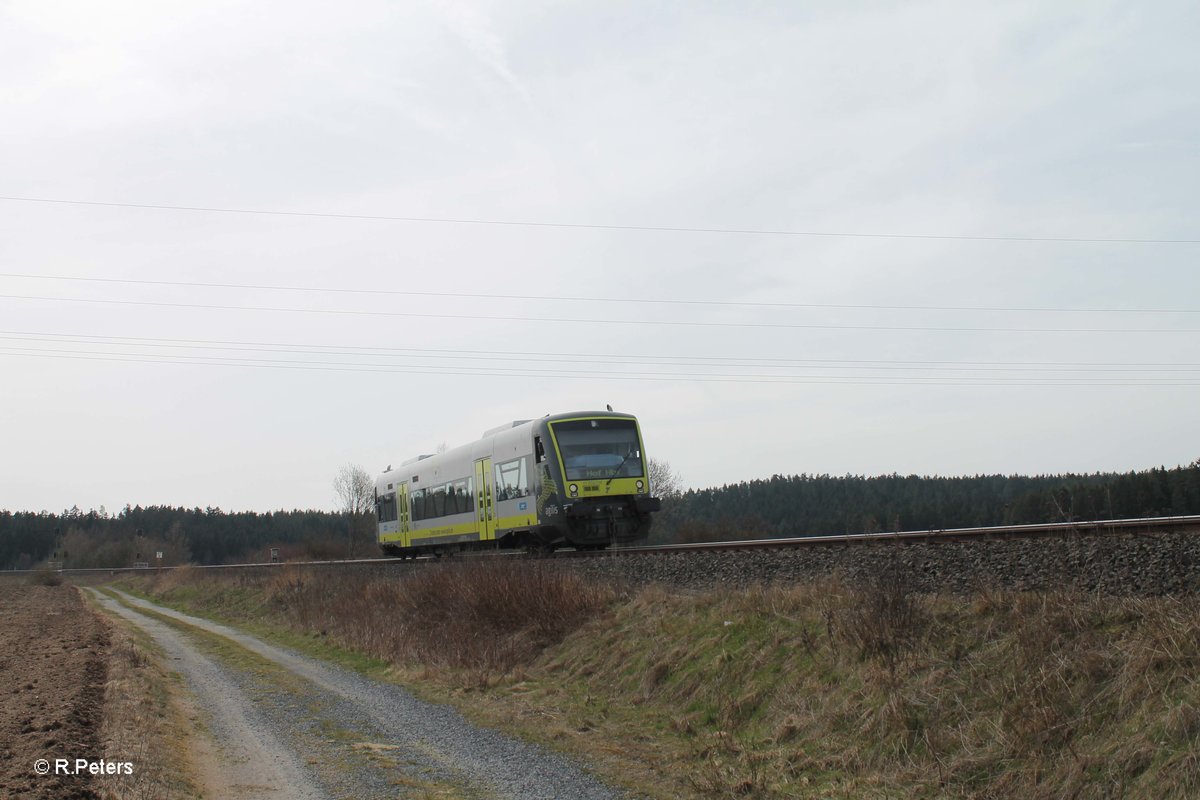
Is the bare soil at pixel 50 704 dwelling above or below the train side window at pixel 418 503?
below

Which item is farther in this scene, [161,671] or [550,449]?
[550,449]

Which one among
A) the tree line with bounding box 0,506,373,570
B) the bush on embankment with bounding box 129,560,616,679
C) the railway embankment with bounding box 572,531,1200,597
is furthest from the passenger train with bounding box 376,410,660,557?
the tree line with bounding box 0,506,373,570

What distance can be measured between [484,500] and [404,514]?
881 cm

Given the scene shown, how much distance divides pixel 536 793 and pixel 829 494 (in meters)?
69.0

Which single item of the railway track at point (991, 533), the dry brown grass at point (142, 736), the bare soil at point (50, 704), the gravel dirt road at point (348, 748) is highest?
the railway track at point (991, 533)

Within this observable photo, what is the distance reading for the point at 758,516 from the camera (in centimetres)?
6694

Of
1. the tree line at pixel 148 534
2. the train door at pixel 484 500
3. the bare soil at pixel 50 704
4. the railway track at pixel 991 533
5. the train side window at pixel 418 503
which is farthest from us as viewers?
the tree line at pixel 148 534

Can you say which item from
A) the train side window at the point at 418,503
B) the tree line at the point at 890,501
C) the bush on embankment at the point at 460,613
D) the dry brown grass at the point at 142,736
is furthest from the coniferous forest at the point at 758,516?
the train side window at the point at 418,503

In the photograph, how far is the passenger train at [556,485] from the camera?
930 inches

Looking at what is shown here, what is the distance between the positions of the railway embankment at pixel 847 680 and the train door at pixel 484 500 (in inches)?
380

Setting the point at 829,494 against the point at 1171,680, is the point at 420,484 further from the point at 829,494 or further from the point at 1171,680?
the point at 829,494

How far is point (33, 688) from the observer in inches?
532

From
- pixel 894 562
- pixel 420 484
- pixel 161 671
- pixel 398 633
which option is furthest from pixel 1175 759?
pixel 420 484

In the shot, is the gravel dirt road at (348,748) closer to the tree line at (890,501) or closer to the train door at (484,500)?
the tree line at (890,501)
